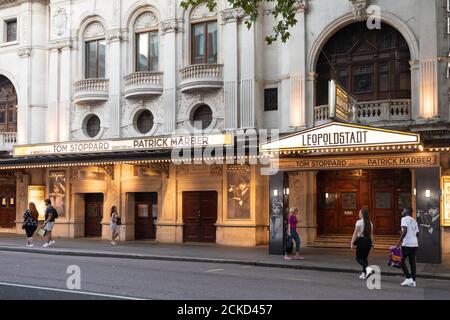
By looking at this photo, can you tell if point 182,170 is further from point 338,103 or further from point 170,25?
point 338,103

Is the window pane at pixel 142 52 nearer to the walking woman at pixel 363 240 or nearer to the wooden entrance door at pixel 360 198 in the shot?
the wooden entrance door at pixel 360 198

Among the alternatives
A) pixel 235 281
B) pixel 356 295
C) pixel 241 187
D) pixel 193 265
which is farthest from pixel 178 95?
pixel 356 295

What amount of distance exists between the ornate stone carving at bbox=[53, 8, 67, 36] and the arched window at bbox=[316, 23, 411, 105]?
12.8 m

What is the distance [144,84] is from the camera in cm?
2580

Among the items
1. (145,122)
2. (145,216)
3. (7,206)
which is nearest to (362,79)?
(145,122)

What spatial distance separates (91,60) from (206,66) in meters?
6.76

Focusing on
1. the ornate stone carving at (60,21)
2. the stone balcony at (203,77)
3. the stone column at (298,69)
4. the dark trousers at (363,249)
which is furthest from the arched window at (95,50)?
the dark trousers at (363,249)

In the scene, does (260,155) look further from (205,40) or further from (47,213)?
(47,213)

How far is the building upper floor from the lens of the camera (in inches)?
830

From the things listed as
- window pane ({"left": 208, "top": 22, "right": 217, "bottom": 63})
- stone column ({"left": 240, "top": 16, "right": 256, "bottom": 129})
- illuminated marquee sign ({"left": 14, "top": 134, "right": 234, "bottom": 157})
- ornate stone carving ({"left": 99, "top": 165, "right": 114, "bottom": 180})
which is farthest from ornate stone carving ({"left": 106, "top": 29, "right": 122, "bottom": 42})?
stone column ({"left": 240, "top": 16, "right": 256, "bottom": 129})

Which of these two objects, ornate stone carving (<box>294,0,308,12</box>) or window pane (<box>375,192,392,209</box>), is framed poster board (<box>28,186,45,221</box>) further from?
window pane (<box>375,192,392,209</box>)

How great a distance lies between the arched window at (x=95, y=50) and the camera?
27.7 m

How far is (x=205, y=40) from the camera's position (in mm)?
25188

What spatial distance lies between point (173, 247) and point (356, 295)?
39.0 ft
